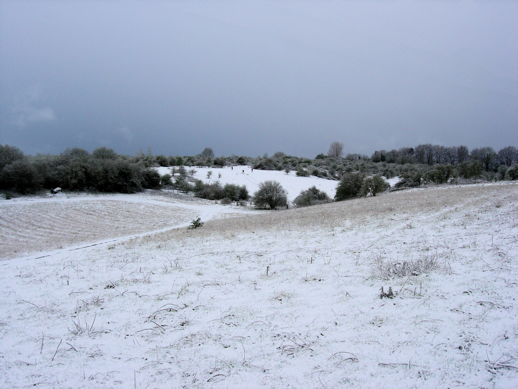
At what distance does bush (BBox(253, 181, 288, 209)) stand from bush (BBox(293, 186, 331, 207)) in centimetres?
191

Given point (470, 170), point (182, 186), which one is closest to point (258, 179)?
point (182, 186)

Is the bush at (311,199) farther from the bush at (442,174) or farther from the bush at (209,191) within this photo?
the bush at (442,174)

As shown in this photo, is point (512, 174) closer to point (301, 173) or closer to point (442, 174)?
point (442, 174)

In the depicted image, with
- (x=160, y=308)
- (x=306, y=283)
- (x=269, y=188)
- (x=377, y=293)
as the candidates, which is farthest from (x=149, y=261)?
(x=269, y=188)

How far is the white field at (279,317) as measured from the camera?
319 centimetres

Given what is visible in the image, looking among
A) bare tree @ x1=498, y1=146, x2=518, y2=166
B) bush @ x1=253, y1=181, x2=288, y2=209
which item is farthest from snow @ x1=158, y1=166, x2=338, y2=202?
bare tree @ x1=498, y1=146, x2=518, y2=166

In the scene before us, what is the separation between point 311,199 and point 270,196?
17.5 ft

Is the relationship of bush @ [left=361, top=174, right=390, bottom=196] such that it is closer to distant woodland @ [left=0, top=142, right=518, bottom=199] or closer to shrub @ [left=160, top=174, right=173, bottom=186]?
distant woodland @ [left=0, top=142, right=518, bottom=199]

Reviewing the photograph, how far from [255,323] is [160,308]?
5.96 feet

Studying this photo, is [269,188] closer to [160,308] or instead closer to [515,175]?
[515,175]

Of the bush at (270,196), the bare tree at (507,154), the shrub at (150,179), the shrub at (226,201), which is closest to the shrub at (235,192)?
the shrub at (226,201)

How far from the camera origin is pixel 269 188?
120ft

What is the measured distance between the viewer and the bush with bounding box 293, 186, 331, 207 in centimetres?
3472

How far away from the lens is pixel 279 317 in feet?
14.3
